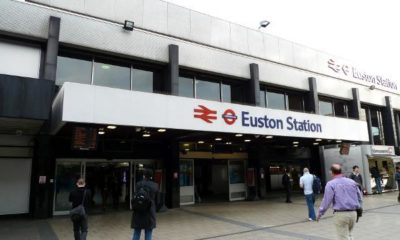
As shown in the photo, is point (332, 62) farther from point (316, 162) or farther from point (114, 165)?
point (114, 165)

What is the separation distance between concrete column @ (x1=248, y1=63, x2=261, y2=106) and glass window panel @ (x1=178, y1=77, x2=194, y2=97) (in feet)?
10.7

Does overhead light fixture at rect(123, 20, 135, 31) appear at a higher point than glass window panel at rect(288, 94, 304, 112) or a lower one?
higher

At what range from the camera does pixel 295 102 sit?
1980cm

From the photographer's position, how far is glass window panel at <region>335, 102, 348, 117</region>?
2205 centimetres

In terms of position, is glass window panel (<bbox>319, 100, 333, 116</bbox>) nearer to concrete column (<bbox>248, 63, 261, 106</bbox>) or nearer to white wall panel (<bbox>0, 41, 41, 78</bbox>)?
concrete column (<bbox>248, 63, 261, 106</bbox>)

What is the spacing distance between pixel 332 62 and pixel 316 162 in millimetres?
6911

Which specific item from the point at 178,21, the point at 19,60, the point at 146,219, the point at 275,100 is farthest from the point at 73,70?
the point at 275,100

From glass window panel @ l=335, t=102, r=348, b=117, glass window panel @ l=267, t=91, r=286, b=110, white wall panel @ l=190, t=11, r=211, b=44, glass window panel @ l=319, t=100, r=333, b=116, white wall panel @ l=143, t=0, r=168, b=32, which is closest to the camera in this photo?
white wall panel @ l=143, t=0, r=168, b=32

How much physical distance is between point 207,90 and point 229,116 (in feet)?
17.1

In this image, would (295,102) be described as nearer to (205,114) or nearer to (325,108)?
(325,108)

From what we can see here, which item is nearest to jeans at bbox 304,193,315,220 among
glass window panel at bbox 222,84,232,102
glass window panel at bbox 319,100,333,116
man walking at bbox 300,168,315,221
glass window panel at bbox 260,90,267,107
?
man walking at bbox 300,168,315,221

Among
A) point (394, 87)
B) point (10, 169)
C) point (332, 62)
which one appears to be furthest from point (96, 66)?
point (394, 87)

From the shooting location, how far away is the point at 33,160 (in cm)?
1183

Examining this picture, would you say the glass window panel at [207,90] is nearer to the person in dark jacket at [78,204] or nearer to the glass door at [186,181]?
the glass door at [186,181]
